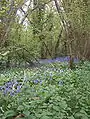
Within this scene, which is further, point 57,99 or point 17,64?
point 17,64

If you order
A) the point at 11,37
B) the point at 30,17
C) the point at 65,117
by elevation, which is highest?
the point at 30,17

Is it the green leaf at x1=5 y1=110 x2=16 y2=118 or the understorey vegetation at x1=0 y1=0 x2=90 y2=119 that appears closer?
the green leaf at x1=5 y1=110 x2=16 y2=118

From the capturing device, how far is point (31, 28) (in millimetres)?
12516

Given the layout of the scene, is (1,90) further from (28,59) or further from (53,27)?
(53,27)

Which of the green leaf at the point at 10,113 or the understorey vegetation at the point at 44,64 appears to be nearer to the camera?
the green leaf at the point at 10,113

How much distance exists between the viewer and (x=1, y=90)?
384 centimetres

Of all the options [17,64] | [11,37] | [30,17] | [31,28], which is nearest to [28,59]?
[17,64]

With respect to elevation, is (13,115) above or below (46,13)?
below

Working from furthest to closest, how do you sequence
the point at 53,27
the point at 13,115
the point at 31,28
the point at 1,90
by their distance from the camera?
the point at 53,27 → the point at 31,28 → the point at 1,90 → the point at 13,115

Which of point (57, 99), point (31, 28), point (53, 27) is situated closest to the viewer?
point (57, 99)

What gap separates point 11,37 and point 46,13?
430 centimetres

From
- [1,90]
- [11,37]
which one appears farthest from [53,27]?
[1,90]

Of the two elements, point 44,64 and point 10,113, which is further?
point 44,64

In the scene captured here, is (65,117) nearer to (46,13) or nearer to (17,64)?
(17,64)
